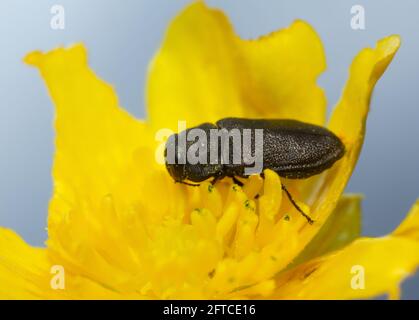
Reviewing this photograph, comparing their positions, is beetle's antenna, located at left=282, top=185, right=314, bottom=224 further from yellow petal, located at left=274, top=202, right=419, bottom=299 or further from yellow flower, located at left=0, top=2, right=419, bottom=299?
yellow petal, located at left=274, top=202, right=419, bottom=299

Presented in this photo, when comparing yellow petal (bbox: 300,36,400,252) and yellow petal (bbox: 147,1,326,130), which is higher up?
yellow petal (bbox: 147,1,326,130)

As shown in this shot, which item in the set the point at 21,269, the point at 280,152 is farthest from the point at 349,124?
the point at 21,269

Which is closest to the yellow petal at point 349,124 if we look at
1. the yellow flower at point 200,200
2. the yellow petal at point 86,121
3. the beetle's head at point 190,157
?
the yellow flower at point 200,200

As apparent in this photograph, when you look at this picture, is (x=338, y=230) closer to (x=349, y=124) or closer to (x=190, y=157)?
(x=349, y=124)

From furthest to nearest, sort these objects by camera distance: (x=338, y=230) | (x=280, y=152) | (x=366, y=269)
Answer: (x=338, y=230) < (x=280, y=152) < (x=366, y=269)

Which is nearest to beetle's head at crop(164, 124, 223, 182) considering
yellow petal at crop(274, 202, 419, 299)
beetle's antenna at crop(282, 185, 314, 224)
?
beetle's antenna at crop(282, 185, 314, 224)

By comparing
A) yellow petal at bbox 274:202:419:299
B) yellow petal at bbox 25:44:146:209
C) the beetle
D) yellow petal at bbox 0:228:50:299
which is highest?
yellow petal at bbox 25:44:146:209

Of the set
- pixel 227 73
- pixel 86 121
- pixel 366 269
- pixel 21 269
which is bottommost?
pixel 366 269
